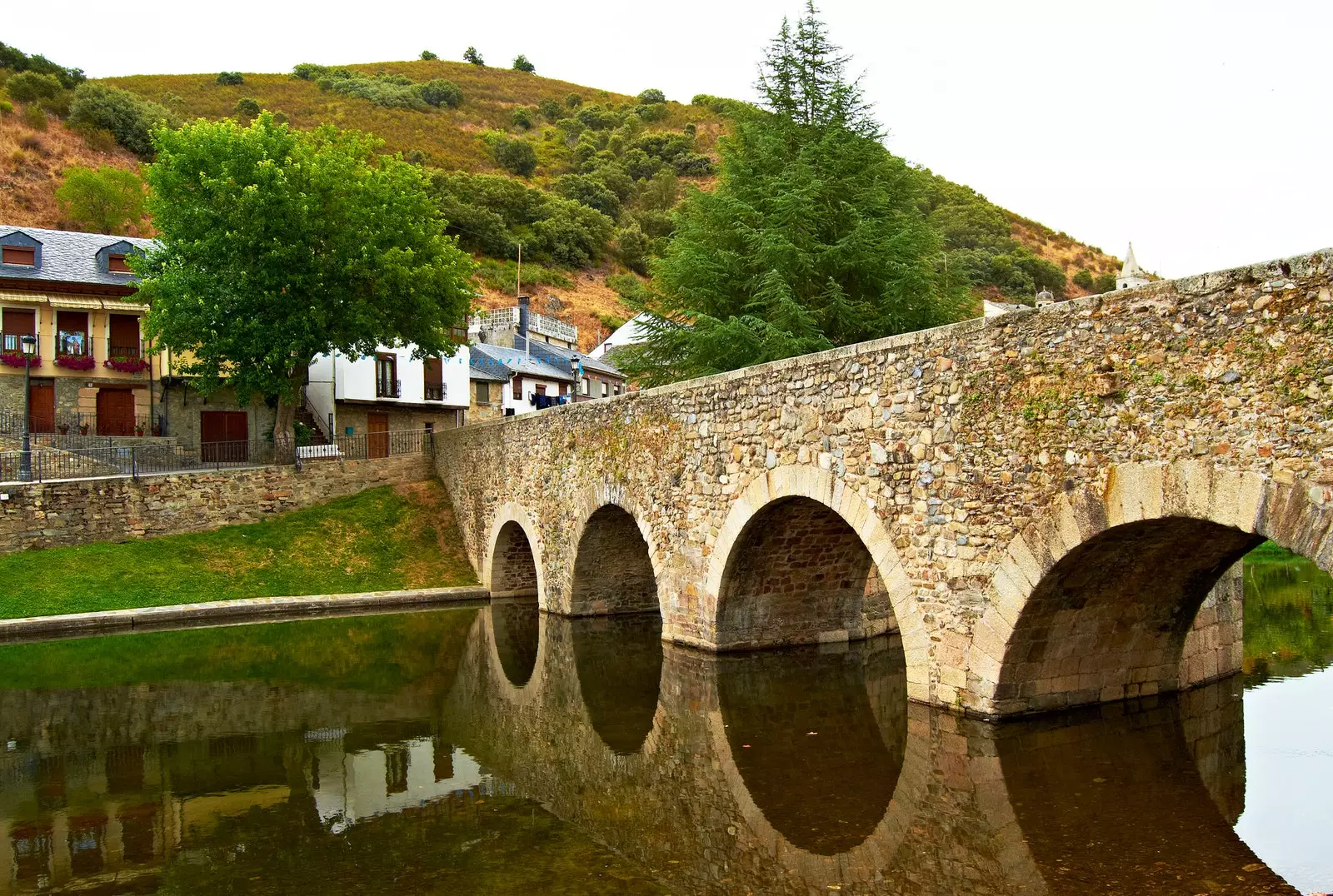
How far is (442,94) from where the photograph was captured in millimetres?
106625

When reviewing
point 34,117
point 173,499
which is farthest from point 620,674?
point 34,117

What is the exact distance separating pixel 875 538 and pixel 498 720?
4831 millimetres

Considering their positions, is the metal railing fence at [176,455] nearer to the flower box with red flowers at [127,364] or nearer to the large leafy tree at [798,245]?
the flower box with red flowers at [127,364]

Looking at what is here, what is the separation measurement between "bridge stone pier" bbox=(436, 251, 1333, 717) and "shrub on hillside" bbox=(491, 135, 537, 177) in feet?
256

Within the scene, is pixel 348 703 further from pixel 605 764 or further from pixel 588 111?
pixel 588 111

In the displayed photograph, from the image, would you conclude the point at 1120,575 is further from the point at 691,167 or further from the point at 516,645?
the point at 691,167

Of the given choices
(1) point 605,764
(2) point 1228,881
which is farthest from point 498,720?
(2) point 1228,881

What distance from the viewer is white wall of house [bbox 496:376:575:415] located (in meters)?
42.9

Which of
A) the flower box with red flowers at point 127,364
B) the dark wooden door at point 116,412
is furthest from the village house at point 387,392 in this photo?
the dark wooden door at point 116,412

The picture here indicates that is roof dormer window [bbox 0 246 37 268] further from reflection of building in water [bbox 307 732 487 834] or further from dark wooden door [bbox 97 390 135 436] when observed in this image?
reflection of building in water [bbox 307 732 487 834]

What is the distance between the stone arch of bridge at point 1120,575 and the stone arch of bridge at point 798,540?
2.70 feet

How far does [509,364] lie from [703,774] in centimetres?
3586

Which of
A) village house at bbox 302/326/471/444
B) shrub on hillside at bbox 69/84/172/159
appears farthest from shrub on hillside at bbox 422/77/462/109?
village house at bbox 302/326/471/444

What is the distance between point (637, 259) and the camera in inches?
3044
